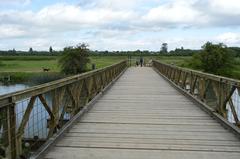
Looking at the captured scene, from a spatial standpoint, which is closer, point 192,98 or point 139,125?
point 139,125

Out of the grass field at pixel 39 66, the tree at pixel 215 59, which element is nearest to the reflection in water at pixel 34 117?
the grass field at pixel 39 66

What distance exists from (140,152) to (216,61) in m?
59.2

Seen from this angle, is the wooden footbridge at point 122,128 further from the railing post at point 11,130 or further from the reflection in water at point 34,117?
the reflection in water at point 34,117

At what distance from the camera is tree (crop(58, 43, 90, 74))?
60.0 meters

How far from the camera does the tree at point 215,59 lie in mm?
62309

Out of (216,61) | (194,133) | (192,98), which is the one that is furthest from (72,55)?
(194,133)

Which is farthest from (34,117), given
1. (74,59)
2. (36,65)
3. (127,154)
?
(36,65)

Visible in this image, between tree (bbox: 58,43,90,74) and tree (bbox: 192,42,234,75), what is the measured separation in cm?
1815

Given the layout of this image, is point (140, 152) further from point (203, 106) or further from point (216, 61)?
point (216, 61)

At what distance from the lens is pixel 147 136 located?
20.7ft

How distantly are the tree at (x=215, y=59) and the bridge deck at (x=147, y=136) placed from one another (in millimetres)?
54518

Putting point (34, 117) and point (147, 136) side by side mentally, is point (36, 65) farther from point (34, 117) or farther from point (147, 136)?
point (147, 136)

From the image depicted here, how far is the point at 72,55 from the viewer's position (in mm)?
62500

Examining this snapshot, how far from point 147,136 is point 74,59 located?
56.2 meters
